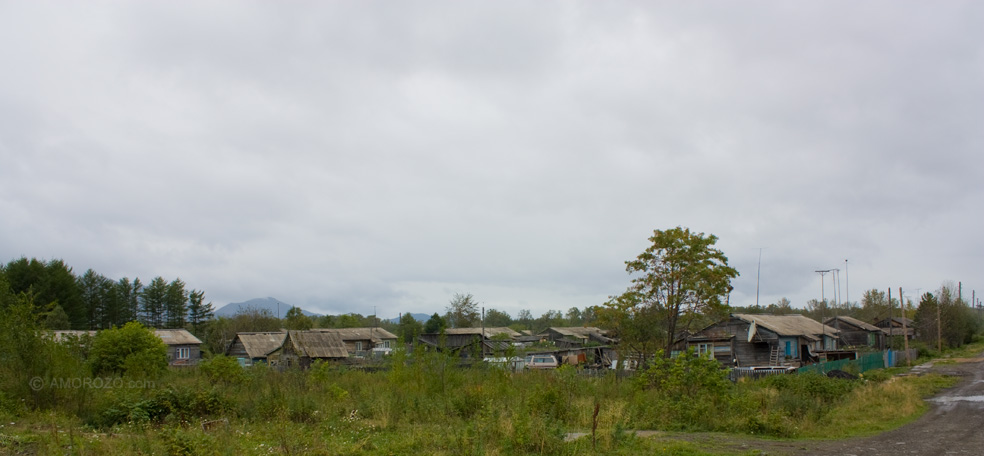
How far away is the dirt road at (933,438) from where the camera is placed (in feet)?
40.3

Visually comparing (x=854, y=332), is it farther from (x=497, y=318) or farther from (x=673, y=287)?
(x=497, y=318)

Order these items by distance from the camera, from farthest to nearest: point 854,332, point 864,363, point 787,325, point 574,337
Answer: point 574,337
point 854,332
point 787,325
point 864,363

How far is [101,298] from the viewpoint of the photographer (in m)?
70.9

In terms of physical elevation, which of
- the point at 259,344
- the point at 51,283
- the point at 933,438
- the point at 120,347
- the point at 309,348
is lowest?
the point at 259,344

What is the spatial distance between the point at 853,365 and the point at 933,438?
2439cm

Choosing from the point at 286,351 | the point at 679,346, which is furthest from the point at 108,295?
the point at 679,346

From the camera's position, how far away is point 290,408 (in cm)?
1647

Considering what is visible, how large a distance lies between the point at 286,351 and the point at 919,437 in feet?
131

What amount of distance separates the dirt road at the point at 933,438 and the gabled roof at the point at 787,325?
19.9 m

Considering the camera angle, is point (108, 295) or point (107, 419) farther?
point (108, 295)

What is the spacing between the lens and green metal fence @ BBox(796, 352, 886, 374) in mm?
33000

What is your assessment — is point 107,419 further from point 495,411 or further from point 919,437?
point 919,437

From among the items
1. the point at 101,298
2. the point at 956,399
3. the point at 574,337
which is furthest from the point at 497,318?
the point at 956,399

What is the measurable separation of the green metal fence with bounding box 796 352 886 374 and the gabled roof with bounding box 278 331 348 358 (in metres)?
30.5
